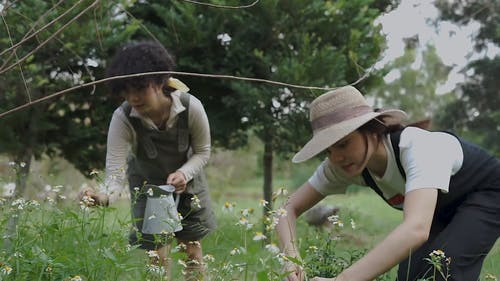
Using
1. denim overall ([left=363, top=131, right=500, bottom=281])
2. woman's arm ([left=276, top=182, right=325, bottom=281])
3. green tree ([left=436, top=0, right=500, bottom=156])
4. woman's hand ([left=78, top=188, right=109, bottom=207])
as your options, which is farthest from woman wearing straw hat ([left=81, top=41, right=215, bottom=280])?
Result: green tree ([left=436, top=0, right=500, bottom=156])

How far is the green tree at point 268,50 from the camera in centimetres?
540

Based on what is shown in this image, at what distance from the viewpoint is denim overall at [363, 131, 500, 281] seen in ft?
8.59

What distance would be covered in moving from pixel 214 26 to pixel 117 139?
7.74 feet

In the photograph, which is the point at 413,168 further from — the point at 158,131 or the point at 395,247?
the point at 158,131

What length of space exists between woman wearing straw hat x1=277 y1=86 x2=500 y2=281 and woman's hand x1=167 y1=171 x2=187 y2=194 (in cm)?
57

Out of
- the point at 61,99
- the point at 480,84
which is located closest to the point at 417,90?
→ the point at 480,84

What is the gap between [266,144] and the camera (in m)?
6.02

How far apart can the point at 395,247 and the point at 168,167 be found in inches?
63.9

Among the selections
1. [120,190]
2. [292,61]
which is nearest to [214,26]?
[292,61]

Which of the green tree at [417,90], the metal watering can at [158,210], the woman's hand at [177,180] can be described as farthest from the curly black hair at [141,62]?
the green tree at [417,90]

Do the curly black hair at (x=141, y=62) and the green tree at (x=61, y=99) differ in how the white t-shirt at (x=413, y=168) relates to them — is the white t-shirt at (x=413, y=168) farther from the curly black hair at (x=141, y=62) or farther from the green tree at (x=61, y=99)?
the green tree at (x=61, y=99)

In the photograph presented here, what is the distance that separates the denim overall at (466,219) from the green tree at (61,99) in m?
3.09

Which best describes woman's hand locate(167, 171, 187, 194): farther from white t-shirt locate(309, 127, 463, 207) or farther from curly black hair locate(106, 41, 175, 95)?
white t-shirt locate(309, 127, 463, 207)

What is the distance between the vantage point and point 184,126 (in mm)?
3449
